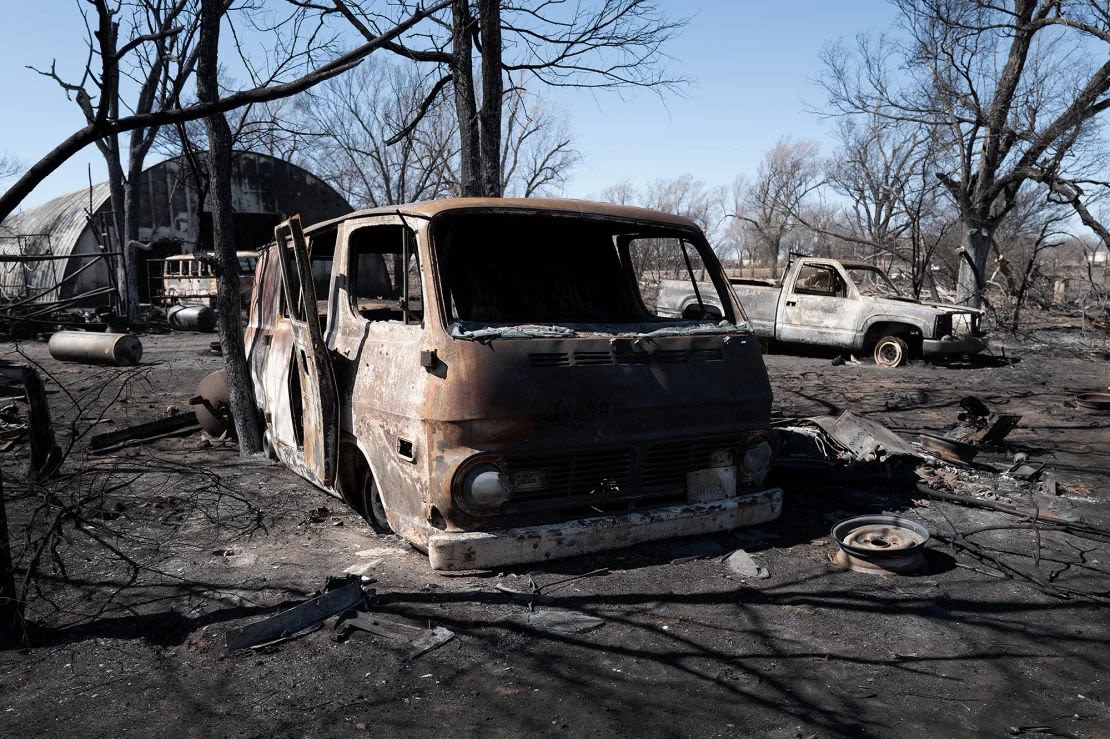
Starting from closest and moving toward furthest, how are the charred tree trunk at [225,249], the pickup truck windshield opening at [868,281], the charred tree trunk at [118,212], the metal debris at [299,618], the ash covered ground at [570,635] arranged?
1. the ash covered ground at [570,635]
2. the metal debris at [299,618]
3. the charred tree trunk at [225,249]
4. the pickup truck windshield opening at [868,281]
5. the charred tree trunk at [118,212]

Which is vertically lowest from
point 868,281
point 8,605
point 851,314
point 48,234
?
point 8,605

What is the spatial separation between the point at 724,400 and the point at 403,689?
2.45m

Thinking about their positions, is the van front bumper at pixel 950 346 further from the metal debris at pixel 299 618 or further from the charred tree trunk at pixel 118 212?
the charred tree trunk at pixel 118 212

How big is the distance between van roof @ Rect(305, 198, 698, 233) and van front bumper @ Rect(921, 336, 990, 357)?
10485 millimetres

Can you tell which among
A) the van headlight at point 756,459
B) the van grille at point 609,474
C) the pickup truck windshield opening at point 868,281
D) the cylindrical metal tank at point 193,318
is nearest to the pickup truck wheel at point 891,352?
the pickup truck windshield opening at point 868,281

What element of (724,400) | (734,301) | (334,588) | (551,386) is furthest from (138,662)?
(734,301)

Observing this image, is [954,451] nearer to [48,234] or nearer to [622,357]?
[622,357]

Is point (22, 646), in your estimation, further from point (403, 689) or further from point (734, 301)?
point (734, 301)

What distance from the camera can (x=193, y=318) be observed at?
21406mm

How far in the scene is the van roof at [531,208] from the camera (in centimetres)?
483

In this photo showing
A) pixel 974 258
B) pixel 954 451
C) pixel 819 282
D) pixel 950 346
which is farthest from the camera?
pixel 974 258

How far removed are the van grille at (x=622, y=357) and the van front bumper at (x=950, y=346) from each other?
1104cm

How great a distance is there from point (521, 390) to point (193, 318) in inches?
767

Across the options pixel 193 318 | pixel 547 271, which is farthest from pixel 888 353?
pixel 193 318
